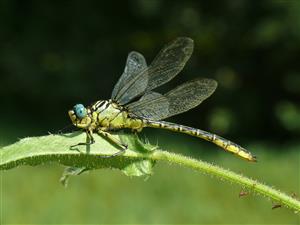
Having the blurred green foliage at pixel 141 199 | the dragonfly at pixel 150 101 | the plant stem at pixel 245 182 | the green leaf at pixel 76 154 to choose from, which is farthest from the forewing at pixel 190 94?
the blurred green foliage at pixel 141 199

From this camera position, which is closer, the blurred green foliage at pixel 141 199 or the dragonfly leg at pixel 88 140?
the dragonfly leg at pixel 88 140

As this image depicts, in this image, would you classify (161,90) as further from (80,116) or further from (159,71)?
(80,116)

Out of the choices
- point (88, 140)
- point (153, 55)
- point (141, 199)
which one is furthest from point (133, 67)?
point (153, 55)

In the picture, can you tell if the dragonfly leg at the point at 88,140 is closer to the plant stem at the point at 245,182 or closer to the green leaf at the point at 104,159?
the green leaf at the point at 104,159

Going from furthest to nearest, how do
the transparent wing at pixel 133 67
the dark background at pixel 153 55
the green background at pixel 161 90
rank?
the dark background at pixel 153 55, the green background at pixel 161 90, the transparent wing at pixel 133 67

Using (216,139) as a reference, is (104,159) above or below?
above

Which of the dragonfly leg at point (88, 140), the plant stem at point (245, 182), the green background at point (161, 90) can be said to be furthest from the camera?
the green background at point (161, 90)

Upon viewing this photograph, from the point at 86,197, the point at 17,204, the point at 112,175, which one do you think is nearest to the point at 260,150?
the point at 112,175

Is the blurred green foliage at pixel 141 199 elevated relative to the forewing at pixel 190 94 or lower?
lower
